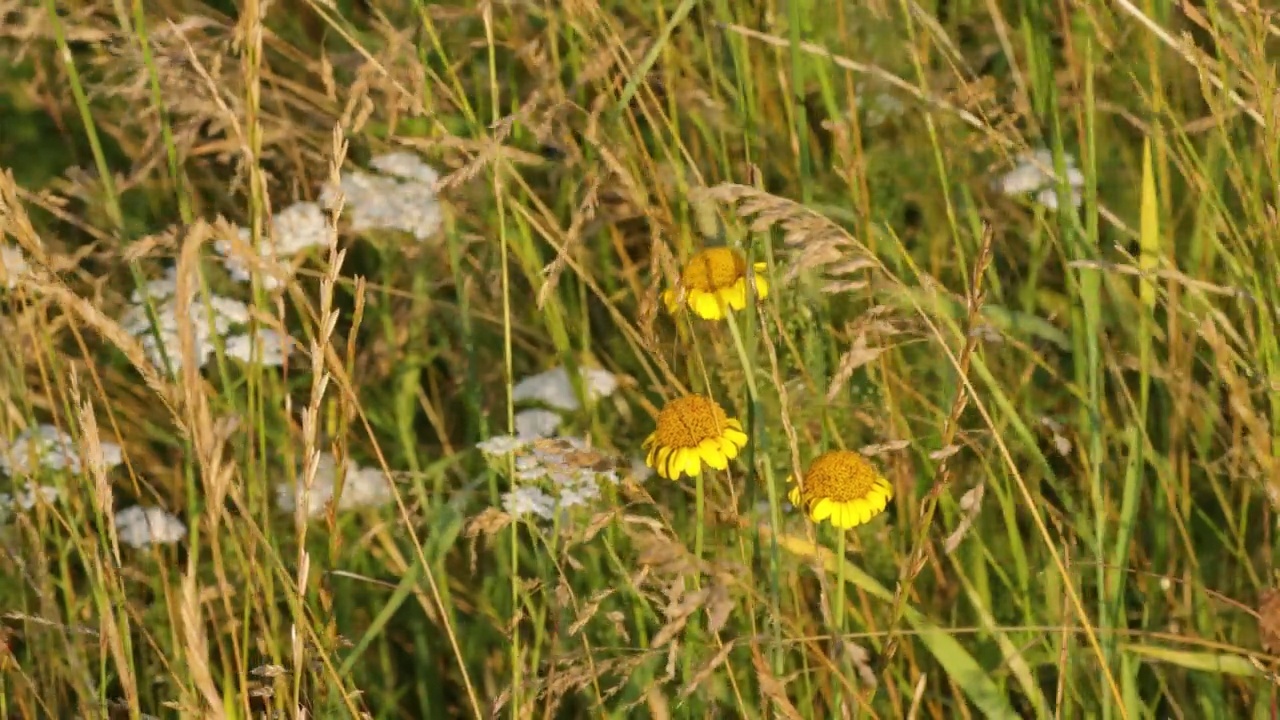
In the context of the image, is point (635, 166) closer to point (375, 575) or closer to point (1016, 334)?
point (1016, 334)

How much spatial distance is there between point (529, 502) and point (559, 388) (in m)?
0.34

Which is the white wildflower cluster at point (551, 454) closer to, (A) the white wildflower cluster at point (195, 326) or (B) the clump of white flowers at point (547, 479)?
(B) the clump of white flowers at point (547, 479)

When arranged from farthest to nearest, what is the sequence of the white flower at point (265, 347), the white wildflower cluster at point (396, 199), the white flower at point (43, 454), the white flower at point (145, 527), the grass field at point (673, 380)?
the white wildflower cluster at point (396, 199) → the white flower at point (265, 347) → the white flower at point (145, 527) → the white flower at point (43, 454) → the grass field at point (673, 380)

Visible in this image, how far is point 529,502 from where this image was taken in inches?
46.1

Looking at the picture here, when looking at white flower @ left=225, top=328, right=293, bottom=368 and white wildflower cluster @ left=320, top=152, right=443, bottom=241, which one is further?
white wildflower cluster @ left=320, top=152, right=443, bottom=241

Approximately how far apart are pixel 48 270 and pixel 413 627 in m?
0.62

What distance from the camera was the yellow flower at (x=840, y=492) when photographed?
41.9 inches

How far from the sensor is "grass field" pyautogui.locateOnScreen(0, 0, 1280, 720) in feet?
3.37

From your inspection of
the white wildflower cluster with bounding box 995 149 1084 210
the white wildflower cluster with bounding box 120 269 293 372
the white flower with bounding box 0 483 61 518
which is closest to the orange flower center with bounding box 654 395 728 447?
the white wildflower cluster with bounding box 995 149 1084 210

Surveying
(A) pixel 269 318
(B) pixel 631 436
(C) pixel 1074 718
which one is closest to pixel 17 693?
(A) pixel 269 318

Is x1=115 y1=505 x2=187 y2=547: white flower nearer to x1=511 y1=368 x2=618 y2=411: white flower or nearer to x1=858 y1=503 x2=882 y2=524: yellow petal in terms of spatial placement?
x1=511 y1=368 x2=618 y2=411: white flower

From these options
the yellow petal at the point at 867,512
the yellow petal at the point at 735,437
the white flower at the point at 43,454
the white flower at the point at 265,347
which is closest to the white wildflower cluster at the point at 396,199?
the white flower at the point at 265,347

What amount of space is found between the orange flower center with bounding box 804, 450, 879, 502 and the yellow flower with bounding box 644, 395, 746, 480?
0.24 ft

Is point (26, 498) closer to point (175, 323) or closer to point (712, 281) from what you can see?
point (175, 323)
